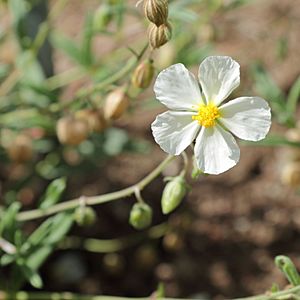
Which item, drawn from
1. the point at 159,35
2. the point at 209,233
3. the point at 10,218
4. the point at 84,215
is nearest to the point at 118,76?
the point at 159,35

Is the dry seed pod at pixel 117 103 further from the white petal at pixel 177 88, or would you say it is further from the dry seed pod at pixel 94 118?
the white petal at pixel 177 88

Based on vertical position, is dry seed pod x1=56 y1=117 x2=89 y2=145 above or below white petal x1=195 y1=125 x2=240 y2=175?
above

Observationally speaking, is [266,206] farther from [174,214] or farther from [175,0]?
[175,0]

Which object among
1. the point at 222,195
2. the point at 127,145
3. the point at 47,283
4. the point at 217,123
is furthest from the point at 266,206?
the point at 217,123

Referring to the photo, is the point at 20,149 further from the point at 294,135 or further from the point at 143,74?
the point at 294,135

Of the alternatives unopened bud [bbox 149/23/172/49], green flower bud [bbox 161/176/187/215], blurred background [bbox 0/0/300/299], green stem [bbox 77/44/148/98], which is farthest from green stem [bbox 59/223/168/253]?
unopened bud [bbox 149/23/172/49]

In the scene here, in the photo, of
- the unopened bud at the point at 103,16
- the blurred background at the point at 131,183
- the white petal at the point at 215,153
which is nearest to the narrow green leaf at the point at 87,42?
the blurred background at the point at 131,183

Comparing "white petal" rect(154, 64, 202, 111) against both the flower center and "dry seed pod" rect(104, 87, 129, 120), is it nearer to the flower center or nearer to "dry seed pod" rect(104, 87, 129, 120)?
the flower center
